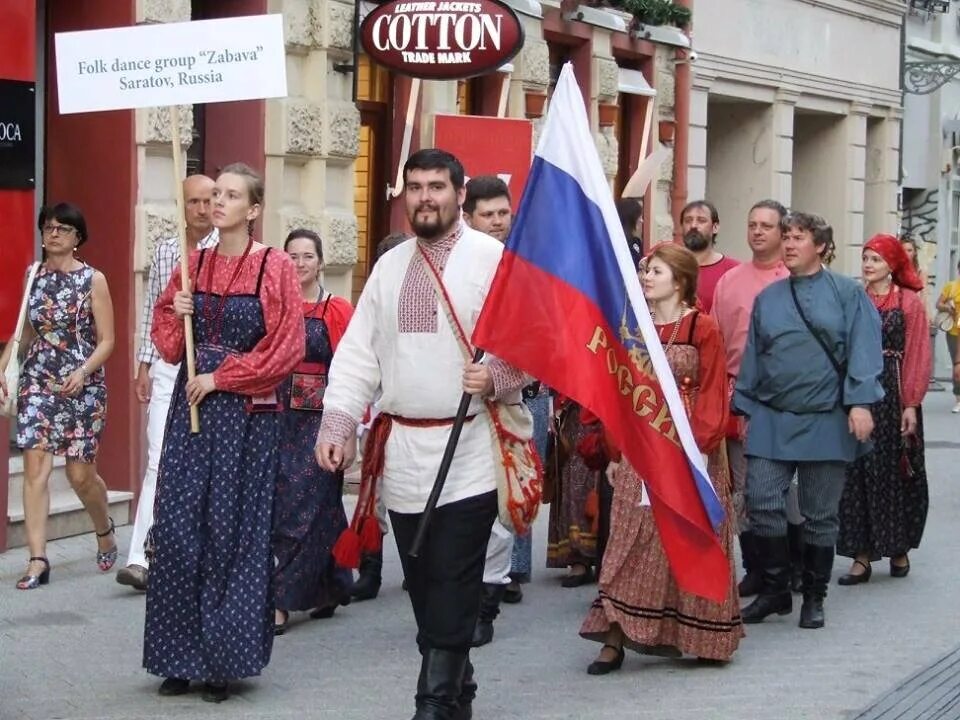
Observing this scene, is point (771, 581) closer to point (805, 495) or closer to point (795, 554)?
Answer: point (805, 495)

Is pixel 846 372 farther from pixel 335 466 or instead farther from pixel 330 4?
pixel 330 4

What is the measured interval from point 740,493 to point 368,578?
182cm

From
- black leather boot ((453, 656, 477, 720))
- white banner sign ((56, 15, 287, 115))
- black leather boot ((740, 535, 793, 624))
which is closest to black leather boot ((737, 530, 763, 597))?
black leather boot ((740, 535, 793, 624))

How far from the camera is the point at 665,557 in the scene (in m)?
8.34

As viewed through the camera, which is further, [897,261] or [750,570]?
[897,261]

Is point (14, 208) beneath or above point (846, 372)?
above

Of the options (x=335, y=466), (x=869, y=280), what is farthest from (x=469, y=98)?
(x=335, y=466)

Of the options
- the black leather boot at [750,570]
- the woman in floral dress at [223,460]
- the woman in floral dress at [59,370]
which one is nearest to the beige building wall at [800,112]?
the black leather boot at [750,570]

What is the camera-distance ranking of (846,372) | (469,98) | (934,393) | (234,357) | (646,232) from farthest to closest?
(934,393) → (646,232) → (469,98) → (846,372) → (234,357)

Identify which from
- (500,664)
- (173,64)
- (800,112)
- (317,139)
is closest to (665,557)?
(500,664)

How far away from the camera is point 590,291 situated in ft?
23.1

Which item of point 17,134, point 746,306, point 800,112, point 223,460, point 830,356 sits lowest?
point 223,460

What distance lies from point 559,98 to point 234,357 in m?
1.50

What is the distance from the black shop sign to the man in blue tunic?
3.69 meters
